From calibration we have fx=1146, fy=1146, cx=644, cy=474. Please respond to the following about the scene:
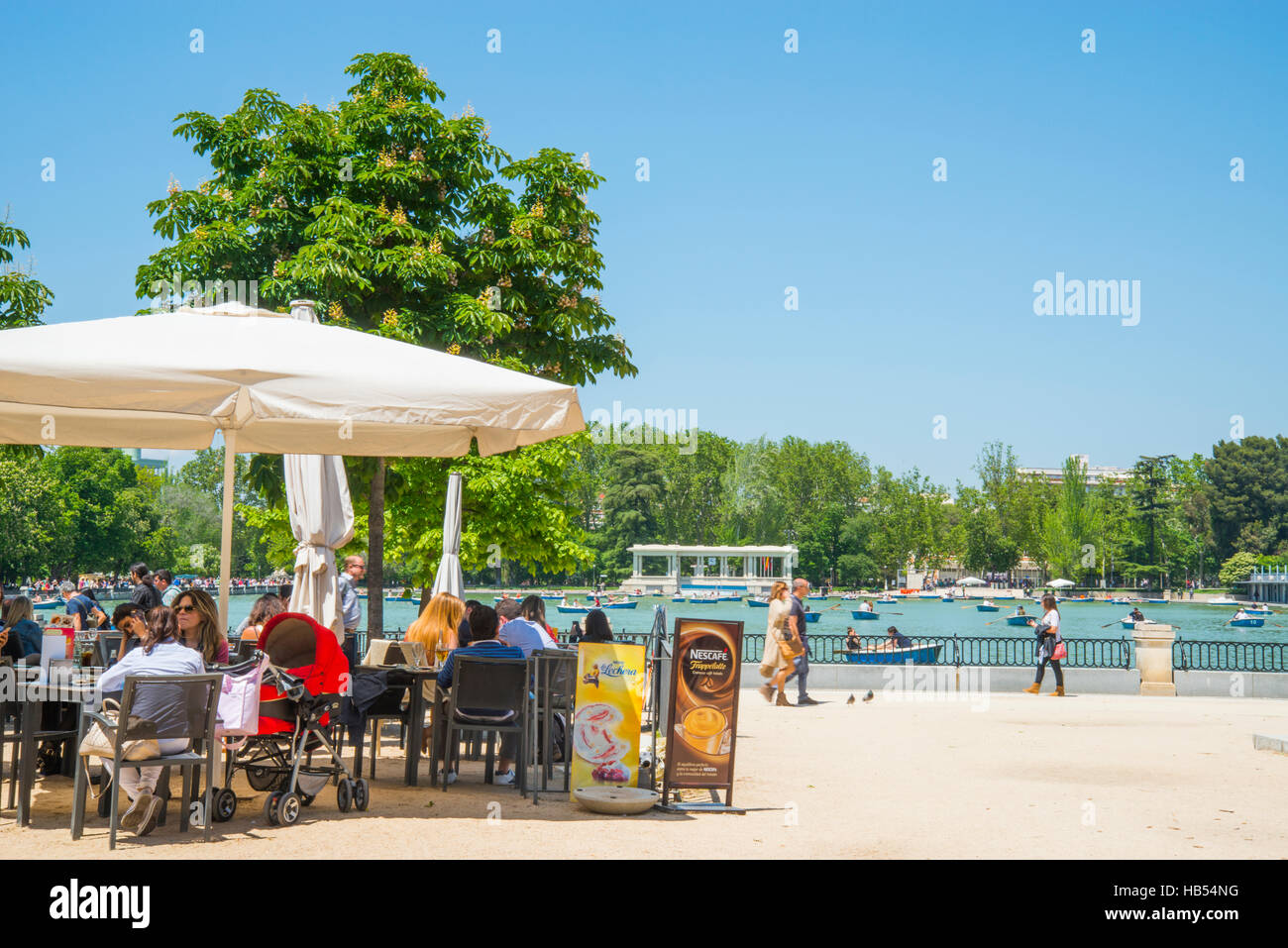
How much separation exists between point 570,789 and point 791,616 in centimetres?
879

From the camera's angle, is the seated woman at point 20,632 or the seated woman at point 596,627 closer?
the seated woman at point 20,632

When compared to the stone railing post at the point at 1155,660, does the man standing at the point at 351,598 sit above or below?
above

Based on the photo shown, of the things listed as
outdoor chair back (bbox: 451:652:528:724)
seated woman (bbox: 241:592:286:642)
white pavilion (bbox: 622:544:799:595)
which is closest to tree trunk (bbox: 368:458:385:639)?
seated woman (bbox: 241:592:286:642)

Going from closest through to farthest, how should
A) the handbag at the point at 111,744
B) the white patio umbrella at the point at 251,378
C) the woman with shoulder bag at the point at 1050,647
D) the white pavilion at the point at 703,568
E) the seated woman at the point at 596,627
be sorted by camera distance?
the handbag at the point at 111,744 → the white patio umbrella at the point at 251,378 → the seated woman at the point at 596,627 → the woman with shoulder bag at the point at 1050,647 → the white pavilion at the point at 703,568

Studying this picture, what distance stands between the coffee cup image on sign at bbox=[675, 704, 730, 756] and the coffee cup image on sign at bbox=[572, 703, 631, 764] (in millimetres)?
517

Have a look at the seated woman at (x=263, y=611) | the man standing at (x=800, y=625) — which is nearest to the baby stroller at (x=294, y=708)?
the seated woman at (x=263, y=611)

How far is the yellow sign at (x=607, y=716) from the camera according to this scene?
27.5 feet

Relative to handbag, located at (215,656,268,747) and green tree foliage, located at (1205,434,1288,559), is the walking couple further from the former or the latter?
green tree foliage, located at (1205,434,1288,559)

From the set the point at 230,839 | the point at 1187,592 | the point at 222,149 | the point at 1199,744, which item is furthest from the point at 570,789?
the point at 1187,592

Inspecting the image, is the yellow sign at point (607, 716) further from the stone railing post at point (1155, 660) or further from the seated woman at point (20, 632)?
the stone railing post at point (1155, 660)

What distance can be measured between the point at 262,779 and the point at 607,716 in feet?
8.63

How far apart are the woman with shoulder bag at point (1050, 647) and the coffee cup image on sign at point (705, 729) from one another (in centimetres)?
1191

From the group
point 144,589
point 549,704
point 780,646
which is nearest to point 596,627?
point 549,704

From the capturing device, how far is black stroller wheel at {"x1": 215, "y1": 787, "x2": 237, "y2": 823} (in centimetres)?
724
